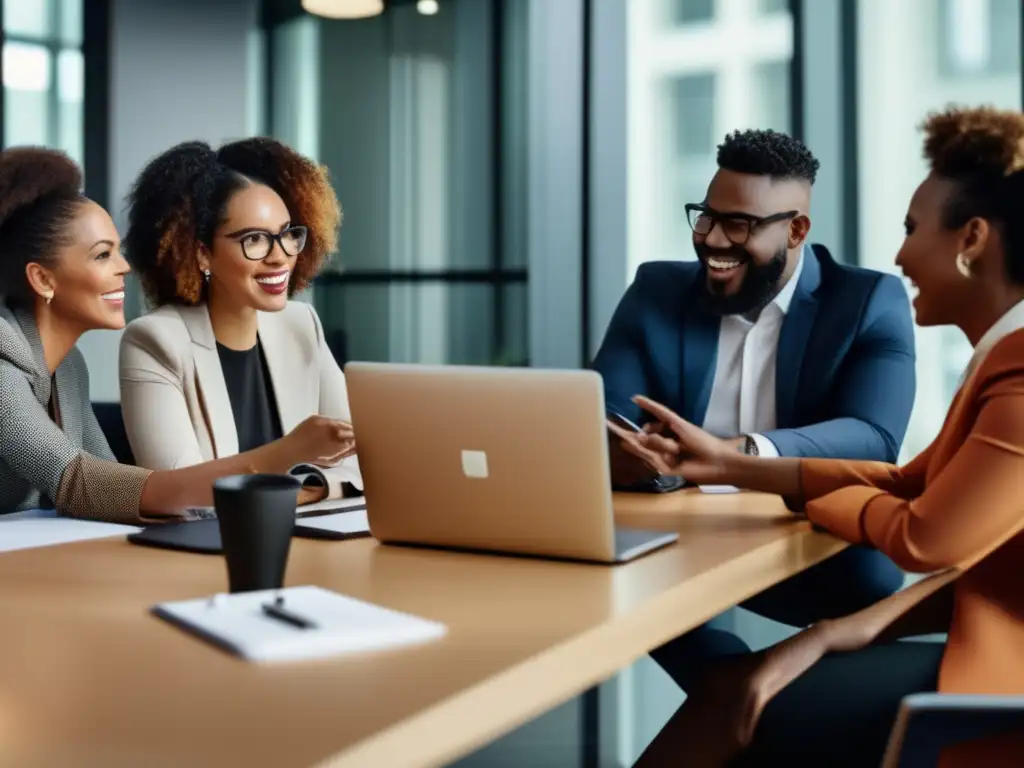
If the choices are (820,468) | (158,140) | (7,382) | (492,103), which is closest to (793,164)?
(820,468)

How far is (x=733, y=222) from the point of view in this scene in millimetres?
A: 2541

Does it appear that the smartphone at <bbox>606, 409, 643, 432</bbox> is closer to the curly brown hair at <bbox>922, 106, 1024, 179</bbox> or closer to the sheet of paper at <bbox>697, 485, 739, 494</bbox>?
the sheet of paper at <bbox>697, 485, 739, 494</bbox>

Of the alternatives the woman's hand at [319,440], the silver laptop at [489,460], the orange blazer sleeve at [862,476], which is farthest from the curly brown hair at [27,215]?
the orange blazer sleeve at [862,476]

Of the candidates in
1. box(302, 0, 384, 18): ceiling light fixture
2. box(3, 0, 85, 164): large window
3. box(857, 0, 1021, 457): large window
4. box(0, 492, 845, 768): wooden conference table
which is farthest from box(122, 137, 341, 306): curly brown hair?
box(3, 0, 85, 164): large window

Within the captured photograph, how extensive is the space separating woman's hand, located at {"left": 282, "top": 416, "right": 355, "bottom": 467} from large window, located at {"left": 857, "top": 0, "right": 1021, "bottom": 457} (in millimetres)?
2229

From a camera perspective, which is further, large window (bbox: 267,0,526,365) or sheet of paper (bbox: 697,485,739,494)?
large window (bbox: 267,0,526,365)

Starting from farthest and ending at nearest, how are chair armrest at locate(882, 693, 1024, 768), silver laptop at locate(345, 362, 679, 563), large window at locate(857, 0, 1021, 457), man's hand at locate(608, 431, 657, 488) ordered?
large window at locate(857, 0, 1021, 457)
man's hand at locate(608, 431, 657, 488)
silver laptop at locate(345, 362, 679, 563)
chair armrest at locate(882, 693, 1024, 768)

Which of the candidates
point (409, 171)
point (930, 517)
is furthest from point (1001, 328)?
point (409, 171)

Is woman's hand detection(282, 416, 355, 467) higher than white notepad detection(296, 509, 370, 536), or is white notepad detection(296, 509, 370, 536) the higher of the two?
woman's hand detection(282, 416, 355, 467)

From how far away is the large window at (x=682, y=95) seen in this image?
374 centimetres

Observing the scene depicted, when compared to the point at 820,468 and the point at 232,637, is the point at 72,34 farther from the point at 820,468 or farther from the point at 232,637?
the point at 232,637

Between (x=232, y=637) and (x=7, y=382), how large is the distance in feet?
3.93

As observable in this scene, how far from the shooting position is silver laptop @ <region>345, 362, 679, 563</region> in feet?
4.44

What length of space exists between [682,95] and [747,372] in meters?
1.70
